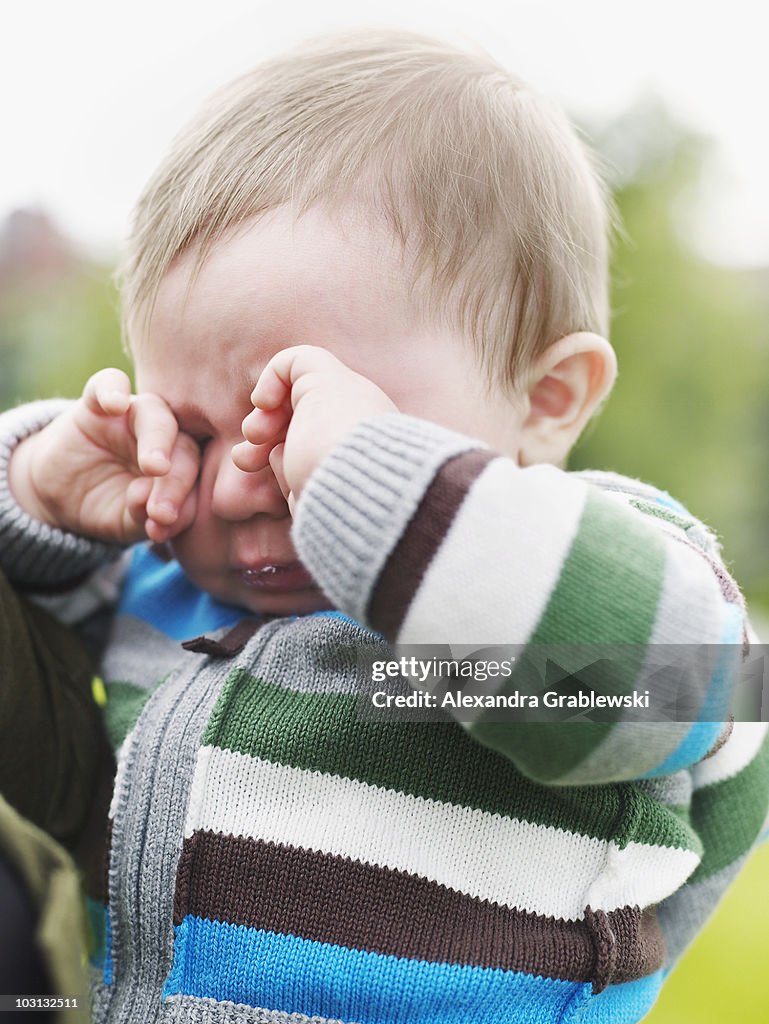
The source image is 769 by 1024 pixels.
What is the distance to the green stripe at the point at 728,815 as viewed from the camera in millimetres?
1045

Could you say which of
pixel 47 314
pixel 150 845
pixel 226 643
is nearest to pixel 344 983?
pixel 150 845

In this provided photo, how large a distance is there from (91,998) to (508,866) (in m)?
0.41

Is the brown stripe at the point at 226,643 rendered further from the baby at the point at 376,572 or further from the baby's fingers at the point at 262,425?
the baby's fingers at the point at 262,425

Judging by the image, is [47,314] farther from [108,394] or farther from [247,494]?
[247,494]

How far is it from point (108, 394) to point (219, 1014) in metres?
0.58

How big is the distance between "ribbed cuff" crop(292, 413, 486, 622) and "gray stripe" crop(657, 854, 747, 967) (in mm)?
592

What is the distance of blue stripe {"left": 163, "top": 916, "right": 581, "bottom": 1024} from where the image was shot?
833 millimetres

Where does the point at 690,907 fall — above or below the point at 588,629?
below

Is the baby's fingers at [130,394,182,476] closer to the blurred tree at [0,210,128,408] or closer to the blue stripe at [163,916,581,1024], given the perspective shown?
the blue stripe at [163,916,581,1024]

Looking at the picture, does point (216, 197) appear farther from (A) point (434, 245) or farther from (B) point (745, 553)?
(B) point (745, 553)

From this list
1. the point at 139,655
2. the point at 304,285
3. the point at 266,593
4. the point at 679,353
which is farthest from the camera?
the point at 679,353

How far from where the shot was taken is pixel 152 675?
1.06 metres

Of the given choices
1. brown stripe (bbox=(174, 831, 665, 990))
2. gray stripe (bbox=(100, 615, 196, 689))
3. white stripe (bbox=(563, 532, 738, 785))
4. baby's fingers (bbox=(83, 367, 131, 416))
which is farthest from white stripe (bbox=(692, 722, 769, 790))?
baby's fingers (bbox=(83, 367, 131, 416))

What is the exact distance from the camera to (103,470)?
3.60 ft
